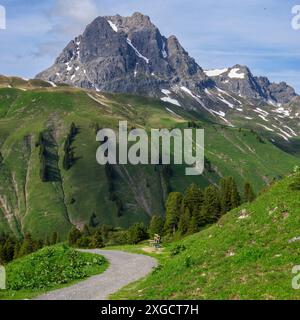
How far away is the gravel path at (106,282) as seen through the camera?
32969 mm

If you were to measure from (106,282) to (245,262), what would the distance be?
562 inches

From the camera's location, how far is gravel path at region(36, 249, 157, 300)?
3297 centimetres

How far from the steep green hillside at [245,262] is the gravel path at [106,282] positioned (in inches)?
77.6

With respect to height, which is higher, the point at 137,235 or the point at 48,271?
the point at 48,271

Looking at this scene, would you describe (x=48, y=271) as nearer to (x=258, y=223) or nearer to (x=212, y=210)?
(x=258, y=223)

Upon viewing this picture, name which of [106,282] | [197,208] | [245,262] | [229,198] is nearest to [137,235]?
[197,208]

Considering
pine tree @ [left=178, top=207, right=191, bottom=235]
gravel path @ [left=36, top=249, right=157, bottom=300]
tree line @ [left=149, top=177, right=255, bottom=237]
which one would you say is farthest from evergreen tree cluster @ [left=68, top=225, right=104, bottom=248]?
gravel path @ [left=36, top=249, right=157, bottom=300]

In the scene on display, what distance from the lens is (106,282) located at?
1550 inches

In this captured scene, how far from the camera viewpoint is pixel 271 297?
2366 cm

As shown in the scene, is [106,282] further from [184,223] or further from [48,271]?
[184,223]
